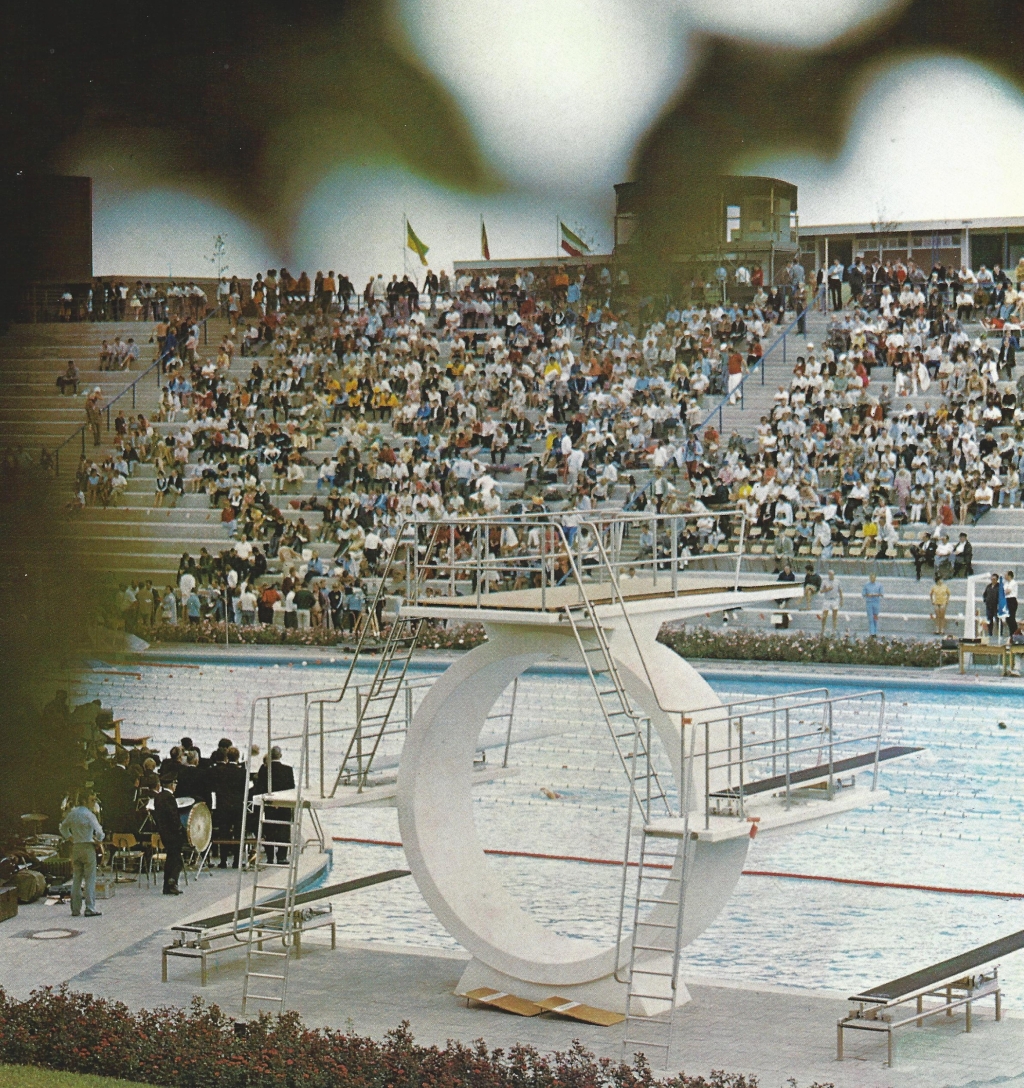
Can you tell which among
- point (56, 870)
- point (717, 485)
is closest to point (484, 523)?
point (56, 870)

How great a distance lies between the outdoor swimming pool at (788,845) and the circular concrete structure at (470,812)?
555 millimetres

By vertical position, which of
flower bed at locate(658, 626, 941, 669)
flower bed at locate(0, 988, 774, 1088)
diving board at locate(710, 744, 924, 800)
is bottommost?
flower bed at locate(0, 988, 774, 1088)

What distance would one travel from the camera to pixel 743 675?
15.8 metres

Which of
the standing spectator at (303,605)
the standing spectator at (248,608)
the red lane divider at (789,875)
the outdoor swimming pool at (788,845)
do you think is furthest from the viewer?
the standing spectator at (248,608)

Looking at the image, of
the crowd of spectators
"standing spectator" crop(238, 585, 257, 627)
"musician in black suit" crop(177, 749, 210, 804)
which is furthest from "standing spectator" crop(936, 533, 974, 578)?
"musician in black suit" crop(177, 749, 210, 804)

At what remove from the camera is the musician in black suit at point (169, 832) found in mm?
8211

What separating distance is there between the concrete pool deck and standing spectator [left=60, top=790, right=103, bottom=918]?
0.15 metres

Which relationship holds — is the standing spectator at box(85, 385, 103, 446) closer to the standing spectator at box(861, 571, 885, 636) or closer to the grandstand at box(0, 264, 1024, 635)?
the grandstand at box(0, 264, 1024, 635)

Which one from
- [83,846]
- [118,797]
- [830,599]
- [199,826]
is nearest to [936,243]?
[830,599]

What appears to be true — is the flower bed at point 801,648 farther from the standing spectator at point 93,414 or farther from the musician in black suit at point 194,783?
the musician in black suit at point 194,783

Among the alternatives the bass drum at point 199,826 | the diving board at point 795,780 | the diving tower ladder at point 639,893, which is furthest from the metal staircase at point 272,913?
the diving board at point 795,780

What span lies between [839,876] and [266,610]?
10.8m

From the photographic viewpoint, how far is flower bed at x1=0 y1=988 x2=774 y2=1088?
16.1 ft

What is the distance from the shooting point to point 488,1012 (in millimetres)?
6477
